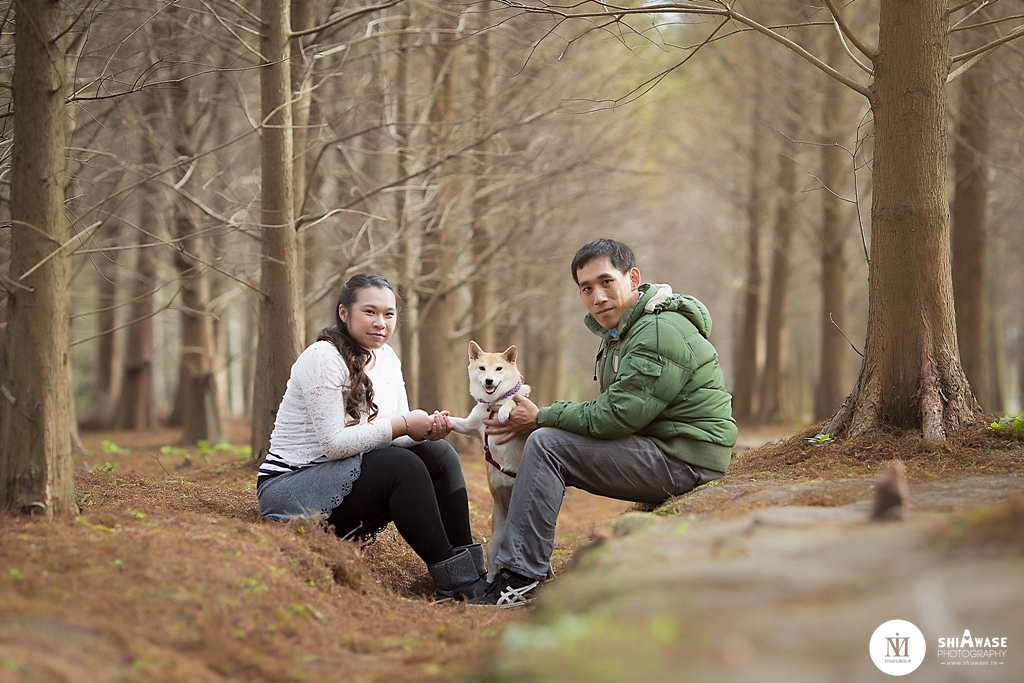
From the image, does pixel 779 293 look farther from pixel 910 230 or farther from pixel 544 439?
pixel 544 439

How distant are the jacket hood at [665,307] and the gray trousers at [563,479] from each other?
2.30 ft

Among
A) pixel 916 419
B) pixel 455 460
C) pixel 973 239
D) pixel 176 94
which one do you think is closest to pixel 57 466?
pixel 455 460

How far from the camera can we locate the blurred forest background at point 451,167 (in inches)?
279

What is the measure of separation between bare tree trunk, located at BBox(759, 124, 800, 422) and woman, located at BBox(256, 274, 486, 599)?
12.0 metres

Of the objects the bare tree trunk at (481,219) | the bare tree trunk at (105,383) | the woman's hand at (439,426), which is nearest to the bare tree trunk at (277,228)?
the woman's hand at (439,426)

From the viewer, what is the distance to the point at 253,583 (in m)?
3.68

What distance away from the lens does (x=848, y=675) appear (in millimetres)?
2371

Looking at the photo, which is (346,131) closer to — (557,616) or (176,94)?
(176,94)

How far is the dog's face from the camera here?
222 inches

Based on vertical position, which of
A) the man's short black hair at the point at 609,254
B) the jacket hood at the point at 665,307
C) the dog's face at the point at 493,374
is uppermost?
the man's short black hair at the point at 609,254

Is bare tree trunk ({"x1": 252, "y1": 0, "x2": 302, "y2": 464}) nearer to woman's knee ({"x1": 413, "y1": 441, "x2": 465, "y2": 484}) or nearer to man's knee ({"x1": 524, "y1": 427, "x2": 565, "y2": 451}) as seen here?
woman's knee ({"x1": 413, "y1": 441, "x2": 465, "y2": 484})

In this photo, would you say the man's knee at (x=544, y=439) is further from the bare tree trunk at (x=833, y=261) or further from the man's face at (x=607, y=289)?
the bare tree trunk at (x=833, y=261)

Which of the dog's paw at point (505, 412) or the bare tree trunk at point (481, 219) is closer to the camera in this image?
the dog's paw at point (505, 412)

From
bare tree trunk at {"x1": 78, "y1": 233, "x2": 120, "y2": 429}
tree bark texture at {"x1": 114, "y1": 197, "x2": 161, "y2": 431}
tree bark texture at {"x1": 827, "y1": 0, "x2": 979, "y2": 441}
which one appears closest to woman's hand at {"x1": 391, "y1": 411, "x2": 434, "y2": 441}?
tree bark texture at {"x1": 827, "y1": 0, "x2": 979, "y2": 441}
